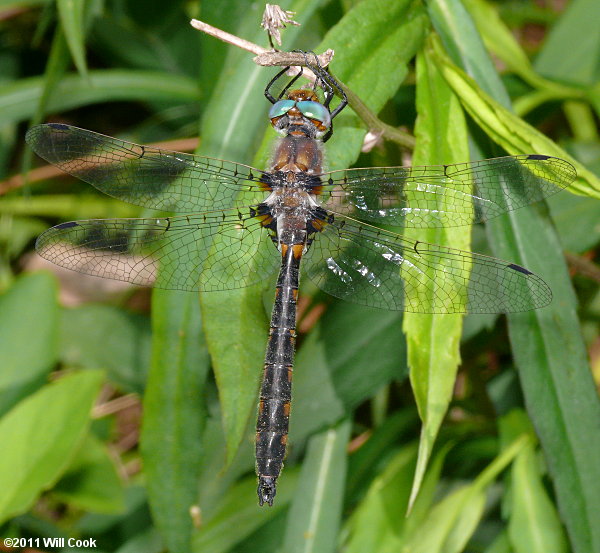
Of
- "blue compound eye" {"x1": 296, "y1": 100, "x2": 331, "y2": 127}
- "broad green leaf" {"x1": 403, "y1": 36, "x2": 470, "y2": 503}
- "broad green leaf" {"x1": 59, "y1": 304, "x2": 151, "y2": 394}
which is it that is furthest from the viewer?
"broad green leaf" {"x1": 59, "y1": 304, "x2": 151, "y2": 394}

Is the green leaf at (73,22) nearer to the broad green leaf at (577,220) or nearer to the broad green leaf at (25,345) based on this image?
the broad green leaf at (25,345)

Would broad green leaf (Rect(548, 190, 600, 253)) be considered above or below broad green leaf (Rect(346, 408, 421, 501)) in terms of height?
above

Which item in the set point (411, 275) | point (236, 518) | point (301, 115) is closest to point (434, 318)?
point (411, 275)

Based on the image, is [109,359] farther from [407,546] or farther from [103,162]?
[407,546]

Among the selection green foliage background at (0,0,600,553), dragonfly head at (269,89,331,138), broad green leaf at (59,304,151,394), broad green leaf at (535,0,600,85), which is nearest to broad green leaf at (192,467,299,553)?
green foliage background at (0,0,600,553)

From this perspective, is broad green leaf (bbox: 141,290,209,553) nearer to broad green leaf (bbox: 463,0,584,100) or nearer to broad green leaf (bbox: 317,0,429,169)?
broad green leaf (bbox: 317,0,429,169)

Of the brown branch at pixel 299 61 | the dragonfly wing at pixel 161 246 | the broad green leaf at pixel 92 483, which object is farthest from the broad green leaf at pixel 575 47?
the broad green leaf at pixel 92 483
